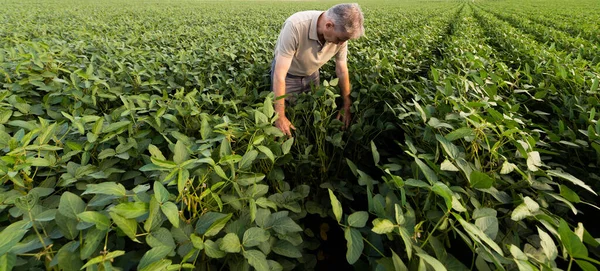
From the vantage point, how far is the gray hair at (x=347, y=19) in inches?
73.6

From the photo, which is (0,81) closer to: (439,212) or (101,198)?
(101,198)

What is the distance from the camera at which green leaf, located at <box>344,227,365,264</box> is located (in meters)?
0.75

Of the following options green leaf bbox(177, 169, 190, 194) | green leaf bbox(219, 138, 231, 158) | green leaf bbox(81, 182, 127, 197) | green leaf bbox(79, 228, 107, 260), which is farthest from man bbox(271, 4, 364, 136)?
green leaf bbox(79, 228, 107, 260)

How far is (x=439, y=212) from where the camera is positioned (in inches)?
34.8

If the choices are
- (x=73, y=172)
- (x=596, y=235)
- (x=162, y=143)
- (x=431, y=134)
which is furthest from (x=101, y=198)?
(x=596, y=235)

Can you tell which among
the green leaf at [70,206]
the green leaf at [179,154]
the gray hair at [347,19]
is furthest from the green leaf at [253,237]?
the gray hair at [347,19]

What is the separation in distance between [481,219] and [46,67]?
2796mm

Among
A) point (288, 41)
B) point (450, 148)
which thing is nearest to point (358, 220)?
point (450, 148)

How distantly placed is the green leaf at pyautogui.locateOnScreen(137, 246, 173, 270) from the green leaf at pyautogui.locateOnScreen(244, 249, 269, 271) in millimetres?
195

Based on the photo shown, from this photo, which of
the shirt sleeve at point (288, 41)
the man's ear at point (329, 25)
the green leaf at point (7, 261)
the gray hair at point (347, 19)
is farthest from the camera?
the shirt sleeve at point (288, 41)

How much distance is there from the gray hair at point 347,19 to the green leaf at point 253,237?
5.02 feet

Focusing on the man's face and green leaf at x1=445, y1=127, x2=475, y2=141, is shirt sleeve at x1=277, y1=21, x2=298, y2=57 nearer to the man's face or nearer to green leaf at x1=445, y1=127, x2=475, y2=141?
the man's face

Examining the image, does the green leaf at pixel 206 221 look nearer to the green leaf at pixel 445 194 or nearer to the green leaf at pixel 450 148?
the green leaf at pixel 445 194

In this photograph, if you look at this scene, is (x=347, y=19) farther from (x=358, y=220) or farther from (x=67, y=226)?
(x=67, y=226)
